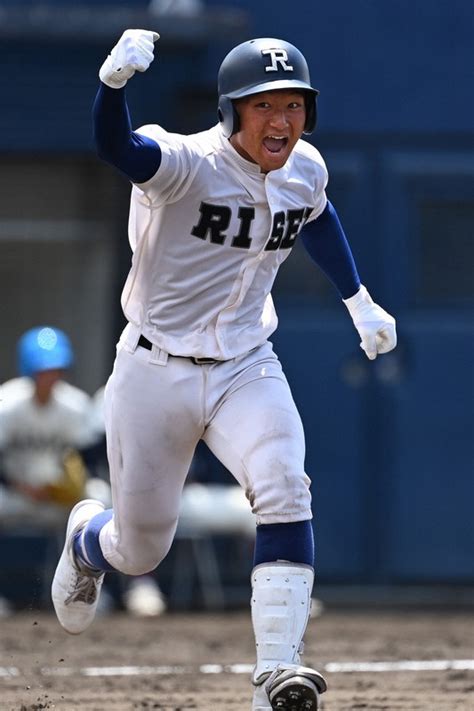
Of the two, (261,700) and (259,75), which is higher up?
(259,75)

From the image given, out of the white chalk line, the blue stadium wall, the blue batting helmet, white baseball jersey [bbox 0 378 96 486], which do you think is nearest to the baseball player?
the white chalk line

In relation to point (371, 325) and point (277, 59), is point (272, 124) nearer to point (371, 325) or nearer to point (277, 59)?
point (277, 59)

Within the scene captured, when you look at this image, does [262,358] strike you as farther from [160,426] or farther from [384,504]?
[384,504]

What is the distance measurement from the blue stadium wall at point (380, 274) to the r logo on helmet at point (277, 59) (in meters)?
5.52

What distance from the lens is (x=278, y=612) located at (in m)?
4.86

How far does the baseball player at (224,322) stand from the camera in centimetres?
488

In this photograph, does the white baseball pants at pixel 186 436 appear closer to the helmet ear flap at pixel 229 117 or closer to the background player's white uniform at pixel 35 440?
the helmet ear flap at pixel 229 117

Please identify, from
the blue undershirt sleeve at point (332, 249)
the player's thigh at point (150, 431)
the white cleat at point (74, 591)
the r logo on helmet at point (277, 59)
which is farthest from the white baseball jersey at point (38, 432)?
the r logo on helmet at point (277, 59)

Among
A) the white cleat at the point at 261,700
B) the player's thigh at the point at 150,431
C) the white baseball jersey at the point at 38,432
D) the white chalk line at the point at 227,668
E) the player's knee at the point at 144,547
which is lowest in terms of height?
the white chalk line at the point at 227,668

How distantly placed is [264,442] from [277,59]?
1125mm

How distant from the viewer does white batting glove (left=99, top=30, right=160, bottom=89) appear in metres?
4.67

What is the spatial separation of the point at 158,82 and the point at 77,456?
2.37 m

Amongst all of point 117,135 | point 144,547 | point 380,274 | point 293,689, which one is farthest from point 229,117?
point 380,274

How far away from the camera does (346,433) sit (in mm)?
10781
